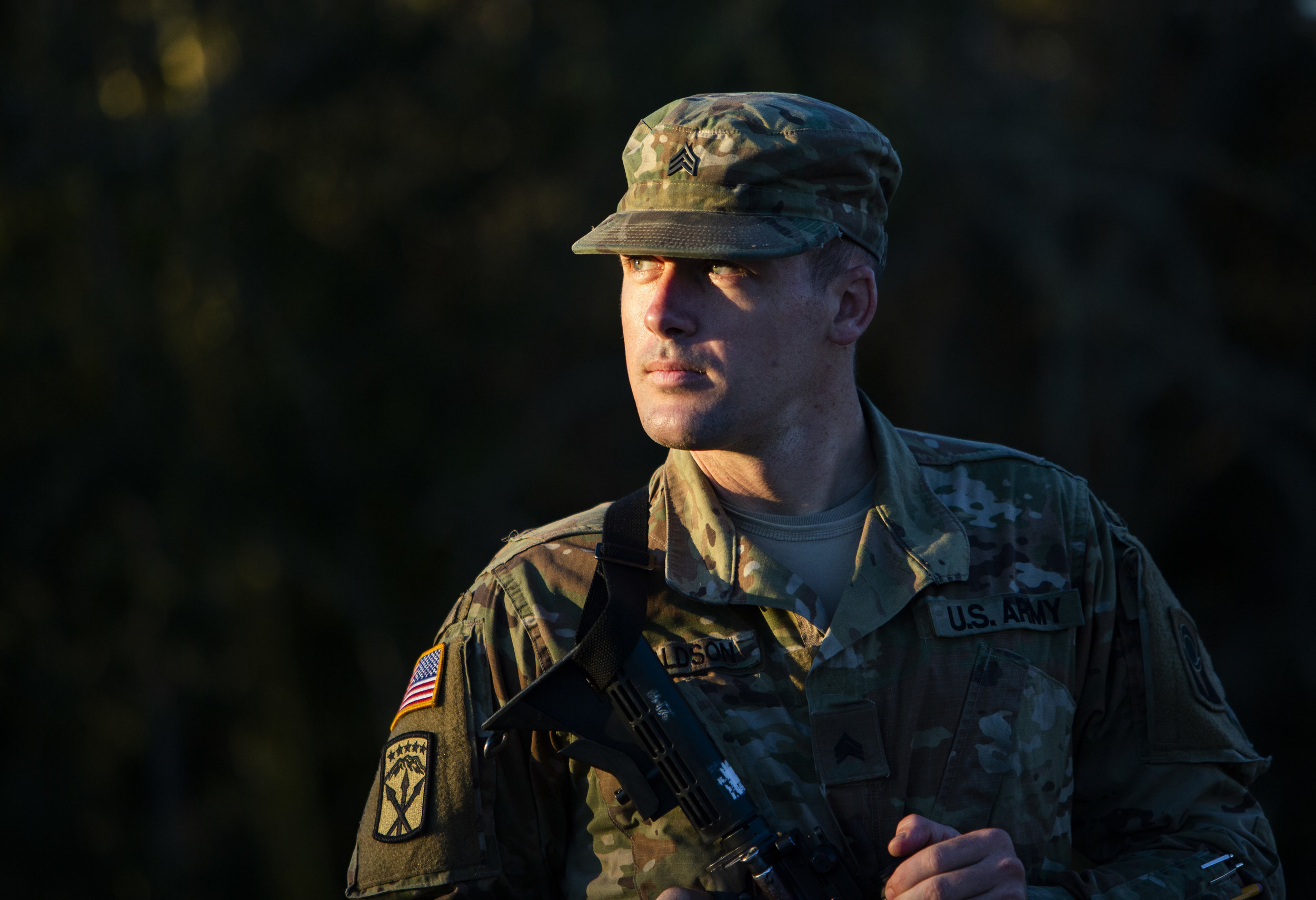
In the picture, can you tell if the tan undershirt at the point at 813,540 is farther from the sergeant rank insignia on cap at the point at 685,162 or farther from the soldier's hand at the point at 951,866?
the sergeant rank insignia on cap at the point at 685,162

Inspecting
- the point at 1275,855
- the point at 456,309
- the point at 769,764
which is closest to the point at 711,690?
the point at 769,764

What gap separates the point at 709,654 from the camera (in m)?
1.93

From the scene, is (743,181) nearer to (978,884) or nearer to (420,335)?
(978,884)

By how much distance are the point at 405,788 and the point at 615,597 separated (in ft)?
1.54

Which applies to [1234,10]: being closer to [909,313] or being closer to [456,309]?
[909,313]

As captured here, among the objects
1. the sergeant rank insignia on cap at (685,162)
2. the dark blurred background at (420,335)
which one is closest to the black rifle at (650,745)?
the sergeant rank insignia on cap at (685,162)

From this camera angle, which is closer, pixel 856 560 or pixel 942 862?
pixel 942 862

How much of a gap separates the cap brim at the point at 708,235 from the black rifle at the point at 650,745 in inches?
21.3

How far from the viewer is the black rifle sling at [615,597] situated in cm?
185

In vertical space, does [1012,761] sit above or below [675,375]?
below

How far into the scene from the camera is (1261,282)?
22.4 feet

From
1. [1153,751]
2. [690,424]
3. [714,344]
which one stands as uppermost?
[714,344]

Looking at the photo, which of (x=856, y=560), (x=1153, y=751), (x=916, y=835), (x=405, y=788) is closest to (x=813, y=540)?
(x=856, y=560)

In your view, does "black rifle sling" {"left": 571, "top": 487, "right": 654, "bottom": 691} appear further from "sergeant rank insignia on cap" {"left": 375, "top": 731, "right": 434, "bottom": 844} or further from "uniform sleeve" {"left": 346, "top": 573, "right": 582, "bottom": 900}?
"sergeant rank insignia on cap" {"left": 375, "top": 731, "right": 434, "bottom": 844}
